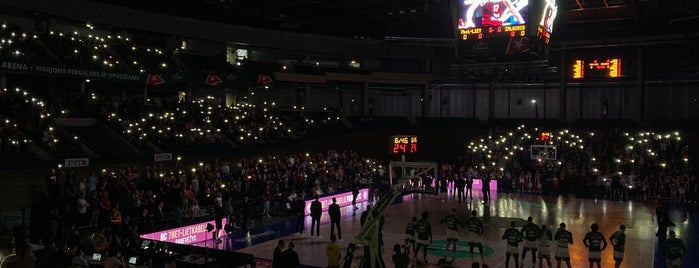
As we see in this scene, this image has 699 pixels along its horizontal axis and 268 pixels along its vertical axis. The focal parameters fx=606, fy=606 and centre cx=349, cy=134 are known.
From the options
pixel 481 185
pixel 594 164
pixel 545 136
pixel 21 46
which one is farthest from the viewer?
pixel 545 136

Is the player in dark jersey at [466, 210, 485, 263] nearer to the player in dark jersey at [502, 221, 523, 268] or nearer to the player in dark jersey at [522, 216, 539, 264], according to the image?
the player in dark jersey at [502, 221, 523, 268]

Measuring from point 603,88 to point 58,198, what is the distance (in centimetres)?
4040

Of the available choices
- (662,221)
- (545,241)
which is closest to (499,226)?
(662,221)

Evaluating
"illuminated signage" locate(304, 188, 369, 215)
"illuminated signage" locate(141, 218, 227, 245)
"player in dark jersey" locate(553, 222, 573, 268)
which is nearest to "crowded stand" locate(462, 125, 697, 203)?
"illuminated signage" locate(304, 188, 369, 215)

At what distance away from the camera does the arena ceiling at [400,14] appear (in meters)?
37.1

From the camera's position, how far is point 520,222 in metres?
23.8

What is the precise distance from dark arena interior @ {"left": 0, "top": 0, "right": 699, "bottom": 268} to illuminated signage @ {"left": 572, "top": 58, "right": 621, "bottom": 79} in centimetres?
12

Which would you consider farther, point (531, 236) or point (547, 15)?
point (547, 15)

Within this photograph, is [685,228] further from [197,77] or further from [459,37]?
[197,77]

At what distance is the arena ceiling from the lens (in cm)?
3712

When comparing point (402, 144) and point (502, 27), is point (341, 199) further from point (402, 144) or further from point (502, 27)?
point (502, 27)

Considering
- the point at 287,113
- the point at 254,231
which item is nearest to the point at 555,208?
the point at 254,231

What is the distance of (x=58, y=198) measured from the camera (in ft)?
59.8

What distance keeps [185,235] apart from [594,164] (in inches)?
1052
